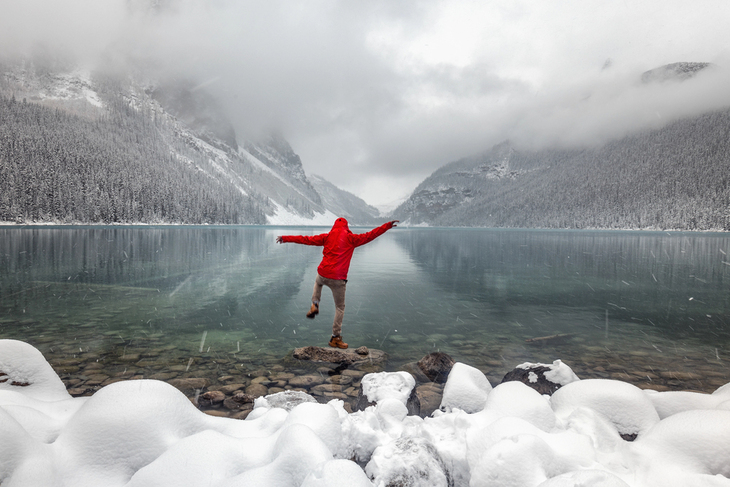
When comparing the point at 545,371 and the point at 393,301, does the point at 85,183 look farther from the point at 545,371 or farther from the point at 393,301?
the point at 545,371

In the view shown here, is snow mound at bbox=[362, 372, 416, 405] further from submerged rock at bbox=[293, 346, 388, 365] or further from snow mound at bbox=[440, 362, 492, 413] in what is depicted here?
submerged rock at bbox=[293, 346, 388, 365]

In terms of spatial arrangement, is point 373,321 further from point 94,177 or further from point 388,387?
point 94,177

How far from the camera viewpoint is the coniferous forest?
8394 centimetres

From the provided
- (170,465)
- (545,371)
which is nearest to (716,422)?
(545,371)

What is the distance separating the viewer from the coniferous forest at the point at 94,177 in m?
83.9

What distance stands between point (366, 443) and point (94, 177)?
129 metres

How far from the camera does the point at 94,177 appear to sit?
337 ft

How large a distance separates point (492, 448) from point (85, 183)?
127 m

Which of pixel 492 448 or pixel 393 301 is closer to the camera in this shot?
pixel 492 448

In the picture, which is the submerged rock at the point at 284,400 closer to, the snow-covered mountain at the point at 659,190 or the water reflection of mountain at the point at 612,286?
the water reflection of mountain at the point at 612,286

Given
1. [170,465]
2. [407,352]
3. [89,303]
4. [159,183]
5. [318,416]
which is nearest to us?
[170,465]

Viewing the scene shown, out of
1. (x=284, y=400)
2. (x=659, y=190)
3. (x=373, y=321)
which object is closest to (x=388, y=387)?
(x=284, y=400)

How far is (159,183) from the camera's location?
12488cm

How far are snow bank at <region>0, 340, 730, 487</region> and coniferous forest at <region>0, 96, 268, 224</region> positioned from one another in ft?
351
